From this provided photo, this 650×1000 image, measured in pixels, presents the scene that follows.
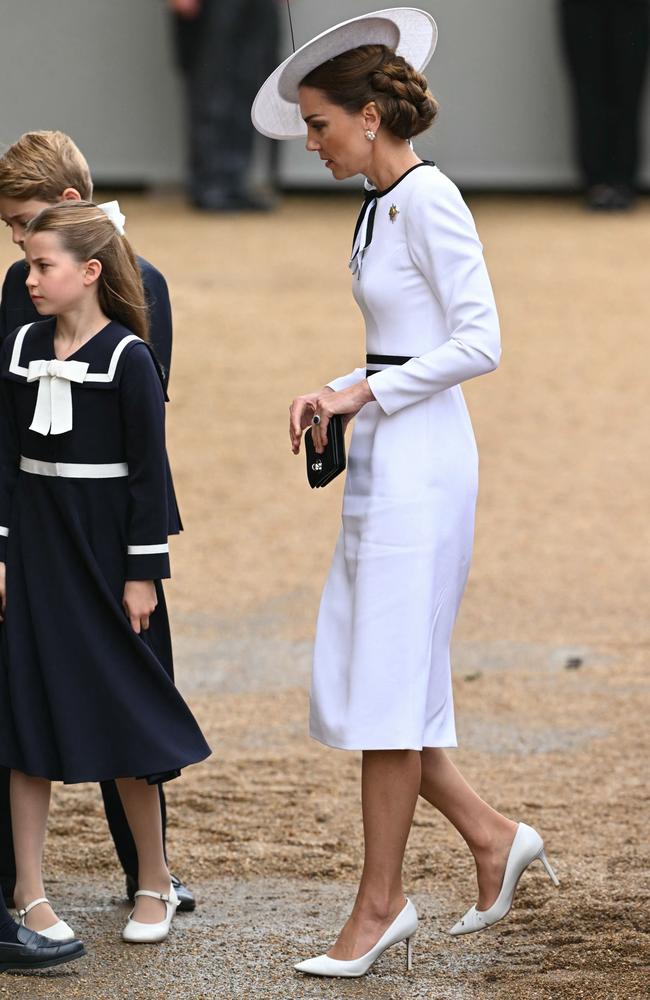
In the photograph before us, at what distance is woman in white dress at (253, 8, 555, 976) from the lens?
3.13 meters

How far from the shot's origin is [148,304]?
3.49m

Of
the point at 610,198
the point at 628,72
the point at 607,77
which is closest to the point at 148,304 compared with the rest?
the point at 628,72

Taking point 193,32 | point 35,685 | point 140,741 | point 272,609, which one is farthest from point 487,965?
point 193,32

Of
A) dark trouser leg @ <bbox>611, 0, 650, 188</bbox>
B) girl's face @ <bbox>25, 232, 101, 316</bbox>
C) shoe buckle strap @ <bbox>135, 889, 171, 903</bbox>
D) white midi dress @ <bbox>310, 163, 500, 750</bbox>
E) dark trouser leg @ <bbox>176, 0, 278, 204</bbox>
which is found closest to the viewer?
white midi dress @ <bbox>310, 163, 500, 750</bbox>

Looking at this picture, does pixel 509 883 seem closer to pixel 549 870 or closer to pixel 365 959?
pixel 549 870

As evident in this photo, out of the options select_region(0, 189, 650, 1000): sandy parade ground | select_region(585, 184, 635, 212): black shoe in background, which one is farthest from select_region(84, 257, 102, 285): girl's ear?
select_region(585, 184, 635, 212): black shoe in background

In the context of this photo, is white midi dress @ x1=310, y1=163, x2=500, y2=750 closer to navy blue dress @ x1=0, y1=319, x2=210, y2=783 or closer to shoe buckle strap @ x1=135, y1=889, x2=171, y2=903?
navy blue dress @ x1=0, y1=319, x2=210, y2=783

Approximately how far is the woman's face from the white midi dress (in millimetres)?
82

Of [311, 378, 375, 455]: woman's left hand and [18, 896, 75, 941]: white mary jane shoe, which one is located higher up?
[311, 378, 375, 455]: woman's left hand

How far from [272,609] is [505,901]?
2962 mm

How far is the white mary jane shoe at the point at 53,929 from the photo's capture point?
10.8 ft

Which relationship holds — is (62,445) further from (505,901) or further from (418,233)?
(505,901)

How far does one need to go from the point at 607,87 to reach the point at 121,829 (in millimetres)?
10122

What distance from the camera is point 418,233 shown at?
3.12m
